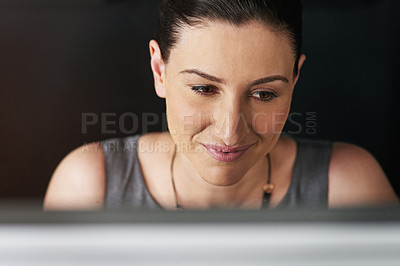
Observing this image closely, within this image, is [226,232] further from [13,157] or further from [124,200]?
[13,157]

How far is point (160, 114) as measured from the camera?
2.55ft

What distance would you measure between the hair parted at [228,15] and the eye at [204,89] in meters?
0.08

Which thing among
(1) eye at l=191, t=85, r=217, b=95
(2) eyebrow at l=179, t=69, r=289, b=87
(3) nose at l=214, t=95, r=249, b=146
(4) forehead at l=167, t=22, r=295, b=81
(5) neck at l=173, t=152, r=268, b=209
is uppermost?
(4) forehead at l=167, t=22, r=295, b=81

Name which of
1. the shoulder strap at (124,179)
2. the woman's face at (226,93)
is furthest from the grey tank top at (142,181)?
the woman's face at (226,93)

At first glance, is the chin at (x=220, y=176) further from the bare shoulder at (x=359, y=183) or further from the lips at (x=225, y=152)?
the bare shoulder at (x=359, y=183)

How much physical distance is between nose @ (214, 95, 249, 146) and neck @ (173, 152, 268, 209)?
3.7 inches

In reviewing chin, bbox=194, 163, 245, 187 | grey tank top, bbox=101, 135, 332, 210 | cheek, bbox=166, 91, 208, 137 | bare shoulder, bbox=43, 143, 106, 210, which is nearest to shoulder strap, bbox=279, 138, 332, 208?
grey tank top, bbox=101, 135, 332, 210

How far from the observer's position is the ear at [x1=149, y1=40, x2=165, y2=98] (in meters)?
0.74

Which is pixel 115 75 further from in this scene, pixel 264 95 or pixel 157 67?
pixel 264 95

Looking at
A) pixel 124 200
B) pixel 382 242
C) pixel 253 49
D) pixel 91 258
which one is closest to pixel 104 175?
pixel 124 200

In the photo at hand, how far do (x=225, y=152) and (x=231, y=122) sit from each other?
0.23 feet

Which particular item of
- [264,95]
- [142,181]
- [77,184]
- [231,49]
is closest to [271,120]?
[264,95]

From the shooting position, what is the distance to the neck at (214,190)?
2.64ft

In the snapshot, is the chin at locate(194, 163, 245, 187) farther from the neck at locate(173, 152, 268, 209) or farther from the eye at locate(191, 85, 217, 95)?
the eye at locate(191, 85, 217, 95)
